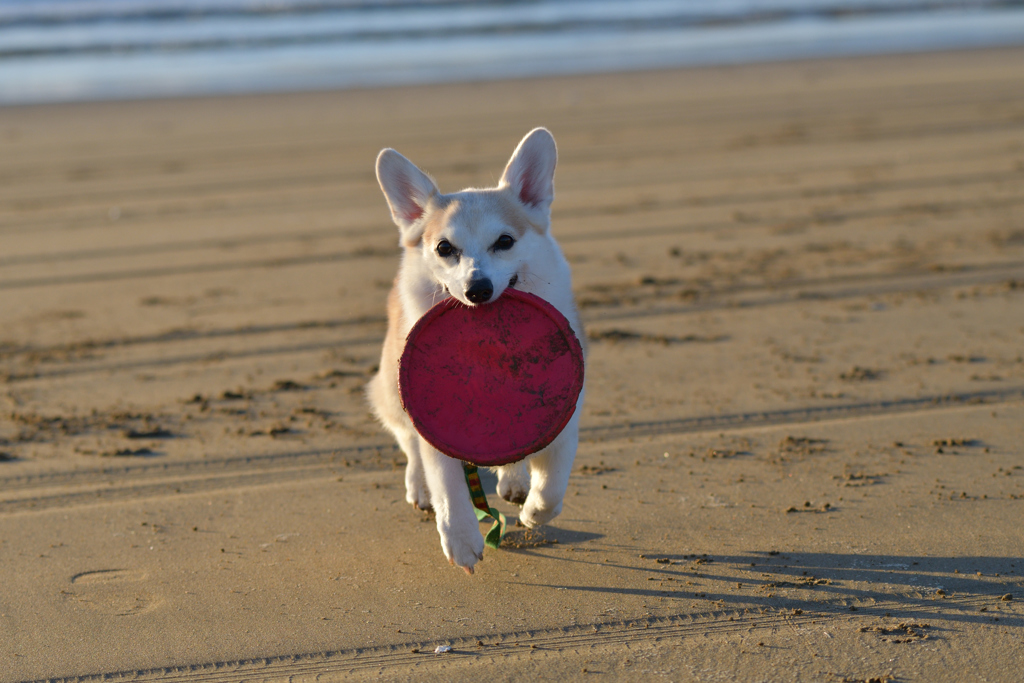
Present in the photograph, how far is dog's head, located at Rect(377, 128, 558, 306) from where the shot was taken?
347 cm

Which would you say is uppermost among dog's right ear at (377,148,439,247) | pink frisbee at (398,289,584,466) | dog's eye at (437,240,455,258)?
dog's right ear at (377,148,439,247)

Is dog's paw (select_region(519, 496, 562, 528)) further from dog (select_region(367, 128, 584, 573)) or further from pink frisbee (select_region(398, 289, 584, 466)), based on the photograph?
pink frisbee (select_region(398, 289, 584, 466))

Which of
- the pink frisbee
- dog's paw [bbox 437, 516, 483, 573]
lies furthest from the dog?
the pink frisbee

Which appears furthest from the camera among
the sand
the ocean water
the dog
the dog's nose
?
the ocean water

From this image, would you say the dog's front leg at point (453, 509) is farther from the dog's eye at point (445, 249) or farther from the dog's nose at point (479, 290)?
the dog's eye at point (445, 249)

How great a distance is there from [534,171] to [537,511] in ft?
4.52

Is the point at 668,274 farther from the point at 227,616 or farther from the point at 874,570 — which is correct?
the point at 227,616

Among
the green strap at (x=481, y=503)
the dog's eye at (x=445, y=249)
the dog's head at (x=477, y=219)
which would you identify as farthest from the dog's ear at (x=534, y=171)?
the green strap at (x=481, y=503)

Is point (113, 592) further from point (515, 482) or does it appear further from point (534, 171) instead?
point (534, 171)

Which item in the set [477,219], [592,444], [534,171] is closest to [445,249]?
[477,219]

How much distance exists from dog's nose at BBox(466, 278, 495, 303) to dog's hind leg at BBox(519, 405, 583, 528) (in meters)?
0.59

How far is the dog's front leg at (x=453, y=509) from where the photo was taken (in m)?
3.40

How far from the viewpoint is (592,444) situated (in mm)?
4664

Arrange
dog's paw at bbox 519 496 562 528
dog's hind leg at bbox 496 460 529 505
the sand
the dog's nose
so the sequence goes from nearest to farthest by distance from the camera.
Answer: the sand < the dog's nose < dog's paw at bbox 519 496 562 528 < dog's hind leg at bbox 496 460 529 505
